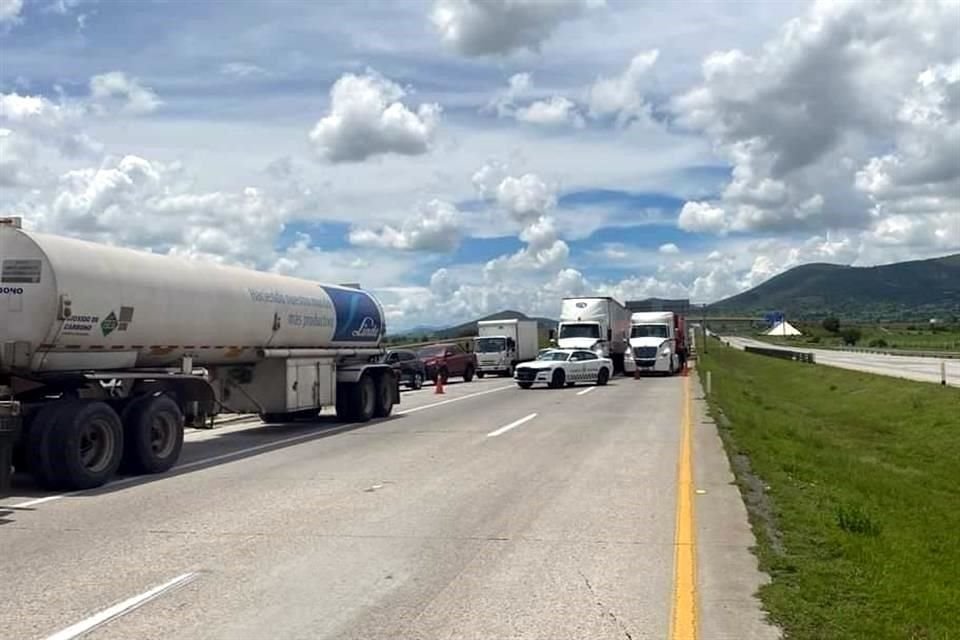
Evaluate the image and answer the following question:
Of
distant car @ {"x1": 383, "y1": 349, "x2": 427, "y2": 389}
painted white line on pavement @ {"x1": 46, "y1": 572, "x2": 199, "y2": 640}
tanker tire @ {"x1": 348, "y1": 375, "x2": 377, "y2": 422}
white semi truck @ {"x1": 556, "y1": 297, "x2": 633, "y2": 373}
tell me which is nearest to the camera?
painted white line on pavement @ {"x1": 46, "y1": 572, "x2": 199, "y2": 640}

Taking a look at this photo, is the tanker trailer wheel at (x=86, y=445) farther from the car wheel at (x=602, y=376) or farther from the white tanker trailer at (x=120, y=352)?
the car wheel at (x=602, y=376)

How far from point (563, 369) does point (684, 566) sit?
28589mm

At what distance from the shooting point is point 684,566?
7.73 metres

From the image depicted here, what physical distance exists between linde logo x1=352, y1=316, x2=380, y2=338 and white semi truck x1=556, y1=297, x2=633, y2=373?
67.0ft

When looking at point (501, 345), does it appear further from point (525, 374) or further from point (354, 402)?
point (354, 402)

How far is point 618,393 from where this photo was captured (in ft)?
105

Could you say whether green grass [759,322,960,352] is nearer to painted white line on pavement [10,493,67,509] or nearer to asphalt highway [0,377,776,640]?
asphalt highway [0,377,776,640]

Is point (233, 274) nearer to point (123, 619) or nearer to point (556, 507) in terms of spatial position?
point (556, 507)

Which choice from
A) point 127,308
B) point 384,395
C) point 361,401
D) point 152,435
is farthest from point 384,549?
point 384,395

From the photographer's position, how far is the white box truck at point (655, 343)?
44.9 m

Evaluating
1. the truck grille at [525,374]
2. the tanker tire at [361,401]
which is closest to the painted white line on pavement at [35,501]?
the tanker tire at [361,401]

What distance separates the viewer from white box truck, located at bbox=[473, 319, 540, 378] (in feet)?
154

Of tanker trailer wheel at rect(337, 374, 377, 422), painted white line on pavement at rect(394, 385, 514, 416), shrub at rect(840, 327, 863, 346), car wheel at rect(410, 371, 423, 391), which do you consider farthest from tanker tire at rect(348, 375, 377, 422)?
shrub at rect(840, 327, 863, 346)

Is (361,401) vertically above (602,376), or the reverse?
(361,401)
